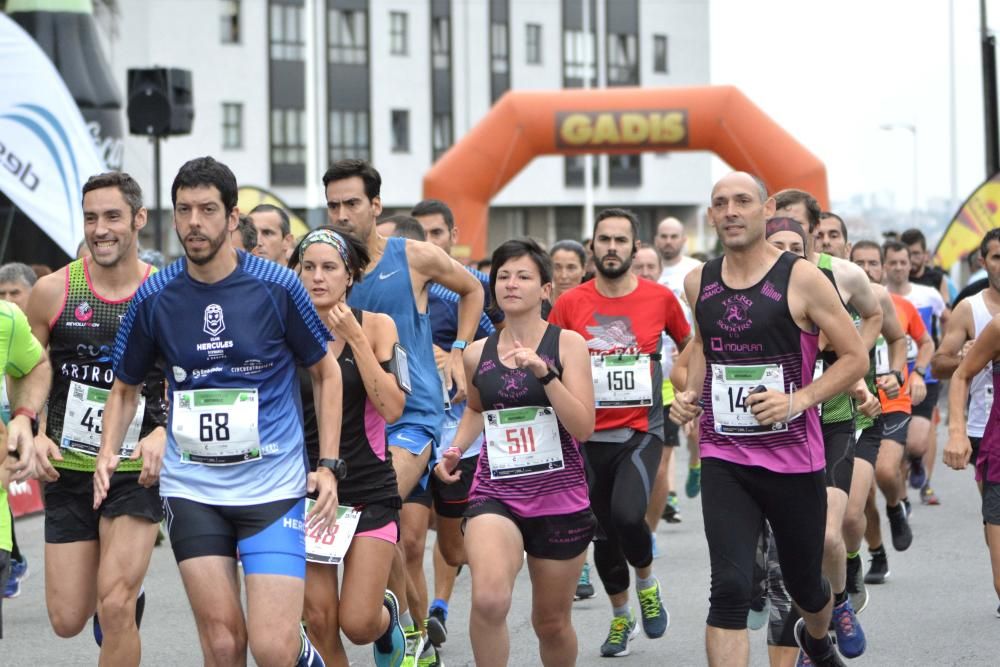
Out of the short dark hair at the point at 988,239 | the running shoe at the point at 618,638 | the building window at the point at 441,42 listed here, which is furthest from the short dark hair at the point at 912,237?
the building window at the point at 441,42

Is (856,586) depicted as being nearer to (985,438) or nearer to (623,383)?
(985,438)

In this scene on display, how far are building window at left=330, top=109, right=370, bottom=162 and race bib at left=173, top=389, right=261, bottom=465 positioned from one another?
51985 mm

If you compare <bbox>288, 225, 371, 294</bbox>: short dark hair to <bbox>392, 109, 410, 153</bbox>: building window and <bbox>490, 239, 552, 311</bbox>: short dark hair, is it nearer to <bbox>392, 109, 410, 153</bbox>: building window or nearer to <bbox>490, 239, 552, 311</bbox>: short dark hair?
<bbox>490, 239, 552, 311</bbox>: short dark hair

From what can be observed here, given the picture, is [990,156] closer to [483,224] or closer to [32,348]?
[483,224]

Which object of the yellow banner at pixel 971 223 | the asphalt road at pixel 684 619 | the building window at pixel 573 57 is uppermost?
the building window at pixel 573 57

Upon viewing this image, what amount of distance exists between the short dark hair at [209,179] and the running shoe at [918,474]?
928 centimetres

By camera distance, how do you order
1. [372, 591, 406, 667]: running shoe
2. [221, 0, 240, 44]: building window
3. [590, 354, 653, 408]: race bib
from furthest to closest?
[221, 0, 240, 44]: building window < [590, 354, 653, 408]: race bib < [372, 591, 406, 667]: running shoe

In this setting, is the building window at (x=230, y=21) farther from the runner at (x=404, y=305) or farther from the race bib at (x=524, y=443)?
the race bib at (x=524, y=443)

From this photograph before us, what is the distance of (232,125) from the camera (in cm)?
5497

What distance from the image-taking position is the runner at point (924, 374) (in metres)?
12.5

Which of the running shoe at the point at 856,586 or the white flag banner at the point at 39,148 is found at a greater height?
the white flag banner at the point at 39,148

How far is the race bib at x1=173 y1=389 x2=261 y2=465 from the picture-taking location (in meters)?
5.39

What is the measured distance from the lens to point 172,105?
16.2 metres

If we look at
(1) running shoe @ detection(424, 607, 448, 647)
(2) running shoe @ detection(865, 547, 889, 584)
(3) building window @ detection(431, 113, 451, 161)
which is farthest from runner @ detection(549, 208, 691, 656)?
(3) building window @ detection(431, 113, 451, 161)
